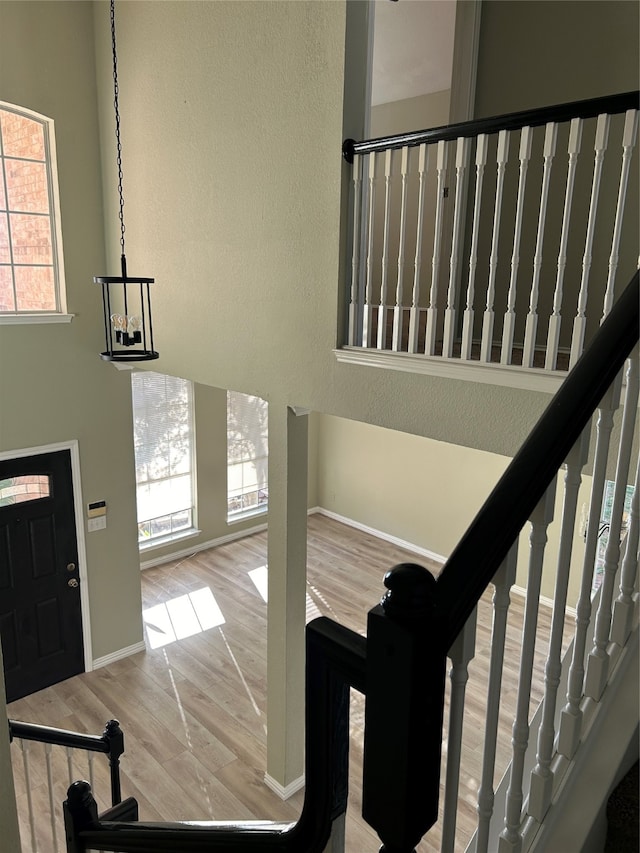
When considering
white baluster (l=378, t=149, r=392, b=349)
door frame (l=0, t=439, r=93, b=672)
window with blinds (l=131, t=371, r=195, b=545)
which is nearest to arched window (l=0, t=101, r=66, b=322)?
door frame (l=0, t=439, r=93, b=672)

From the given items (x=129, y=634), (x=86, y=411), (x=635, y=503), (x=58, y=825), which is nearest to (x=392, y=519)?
(x=129, y=634)

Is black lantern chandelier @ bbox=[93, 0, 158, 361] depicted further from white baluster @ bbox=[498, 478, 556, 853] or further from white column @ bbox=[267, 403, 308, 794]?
white baluster @ bbox=[498, 478, 556, 853]

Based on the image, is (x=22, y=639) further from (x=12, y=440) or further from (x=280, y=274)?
(x=280, y=274)

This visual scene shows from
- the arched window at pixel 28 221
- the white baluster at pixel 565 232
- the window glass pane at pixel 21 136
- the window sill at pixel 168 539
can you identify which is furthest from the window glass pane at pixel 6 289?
the white baluster at pixel 565 232

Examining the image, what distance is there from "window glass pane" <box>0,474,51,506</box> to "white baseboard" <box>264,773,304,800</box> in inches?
111

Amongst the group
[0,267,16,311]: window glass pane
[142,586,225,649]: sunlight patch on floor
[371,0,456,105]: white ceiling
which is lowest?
[142,586,225,649]: sunlight patch on floor

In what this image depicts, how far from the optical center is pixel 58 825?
4.05 m

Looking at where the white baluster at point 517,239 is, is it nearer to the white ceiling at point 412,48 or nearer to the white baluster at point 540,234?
the white baluster at point 540,234

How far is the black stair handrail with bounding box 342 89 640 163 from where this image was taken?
211 centimetres

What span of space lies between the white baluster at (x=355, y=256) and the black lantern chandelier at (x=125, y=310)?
45.2 inches

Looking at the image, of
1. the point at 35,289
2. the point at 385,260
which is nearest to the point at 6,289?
the point at 35,289

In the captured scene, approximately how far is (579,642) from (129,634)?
17.7ft

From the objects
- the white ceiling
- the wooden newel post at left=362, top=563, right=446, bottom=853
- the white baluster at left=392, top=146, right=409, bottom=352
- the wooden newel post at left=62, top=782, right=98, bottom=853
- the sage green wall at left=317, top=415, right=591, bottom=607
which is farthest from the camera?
the sage green wall at left=317, top=415, right=591, bottom=607

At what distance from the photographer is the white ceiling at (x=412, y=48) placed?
13.4ft
